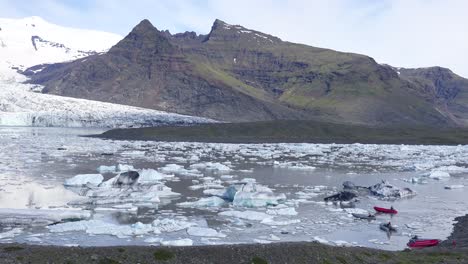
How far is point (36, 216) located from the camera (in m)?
21.6

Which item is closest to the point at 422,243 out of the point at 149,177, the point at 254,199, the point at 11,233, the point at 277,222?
the point at 277,222

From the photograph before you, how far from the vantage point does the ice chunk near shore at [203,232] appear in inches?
774

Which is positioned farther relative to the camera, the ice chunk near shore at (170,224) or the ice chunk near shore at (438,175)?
the ice chunk near shore at (438,175)

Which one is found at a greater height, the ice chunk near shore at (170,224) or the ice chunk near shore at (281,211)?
the ice chunk near shore at (281,211)

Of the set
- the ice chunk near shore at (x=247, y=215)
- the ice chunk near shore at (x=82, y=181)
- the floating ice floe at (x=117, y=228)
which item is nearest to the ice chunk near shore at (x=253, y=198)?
the ice chunk near shore at (x=247, y=215)

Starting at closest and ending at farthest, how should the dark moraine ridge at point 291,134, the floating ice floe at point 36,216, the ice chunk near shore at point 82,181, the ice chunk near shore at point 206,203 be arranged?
the floating ice floe at point 36,216 < the ice chunk near shore at point 206,203 < the ice chunk near shore at point 82,181 < the dark moraine ridge at point 291,134

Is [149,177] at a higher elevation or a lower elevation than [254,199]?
higher

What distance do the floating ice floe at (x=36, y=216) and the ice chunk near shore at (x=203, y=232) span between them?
541cm

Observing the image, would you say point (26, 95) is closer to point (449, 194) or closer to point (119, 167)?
point (119, 167)

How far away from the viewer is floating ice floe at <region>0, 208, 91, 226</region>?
2086 cm

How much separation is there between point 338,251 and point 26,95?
124m

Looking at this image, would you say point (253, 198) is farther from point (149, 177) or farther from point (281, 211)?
point (149, 177)

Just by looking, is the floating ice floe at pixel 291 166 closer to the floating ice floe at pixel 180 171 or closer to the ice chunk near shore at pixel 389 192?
the floating ice floe at pixel 180 171

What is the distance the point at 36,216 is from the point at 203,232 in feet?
24.6
